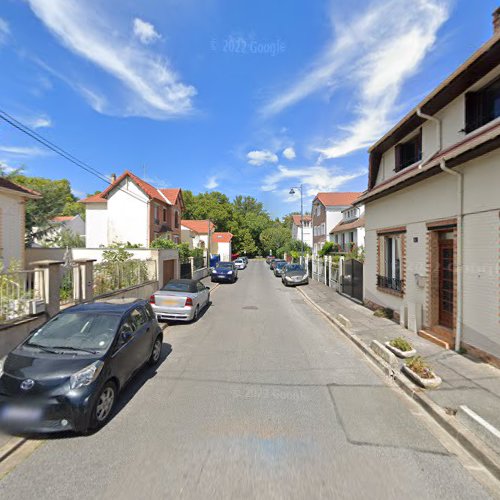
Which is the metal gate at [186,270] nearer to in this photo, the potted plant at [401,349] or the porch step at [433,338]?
the porch step at [433,338]

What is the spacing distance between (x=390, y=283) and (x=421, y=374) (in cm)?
565

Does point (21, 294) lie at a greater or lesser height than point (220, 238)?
lesser

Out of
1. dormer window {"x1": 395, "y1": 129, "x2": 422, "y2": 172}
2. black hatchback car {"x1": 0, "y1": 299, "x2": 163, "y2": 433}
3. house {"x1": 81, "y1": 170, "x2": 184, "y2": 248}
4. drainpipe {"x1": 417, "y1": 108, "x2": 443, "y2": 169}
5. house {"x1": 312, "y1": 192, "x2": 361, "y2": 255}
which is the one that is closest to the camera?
black hatchback car {"x1": 0, "y1": 299, "x2": 163, "y2": 433}

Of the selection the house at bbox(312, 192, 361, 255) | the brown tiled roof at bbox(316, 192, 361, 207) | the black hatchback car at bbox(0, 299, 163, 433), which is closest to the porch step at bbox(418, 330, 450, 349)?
the black hatchback car at bbox(0, 299, 163, 433)

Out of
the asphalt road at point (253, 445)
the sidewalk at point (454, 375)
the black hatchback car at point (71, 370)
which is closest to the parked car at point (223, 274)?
the sidewalk at point (454, 375)

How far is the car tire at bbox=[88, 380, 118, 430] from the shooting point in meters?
3.54

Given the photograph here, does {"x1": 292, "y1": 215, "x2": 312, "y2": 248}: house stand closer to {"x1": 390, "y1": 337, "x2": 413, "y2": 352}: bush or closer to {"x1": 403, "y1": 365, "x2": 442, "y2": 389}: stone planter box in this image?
{"x1": 390, "y1": 337, "x2": 413, "y2": 352}: bush

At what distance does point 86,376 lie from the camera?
11.8ft

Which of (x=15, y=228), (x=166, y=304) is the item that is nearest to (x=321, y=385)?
(x=166, y=304)

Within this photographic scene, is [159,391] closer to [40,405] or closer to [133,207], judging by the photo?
[40,405]

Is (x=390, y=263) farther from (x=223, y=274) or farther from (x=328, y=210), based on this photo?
(x=328, y=210)

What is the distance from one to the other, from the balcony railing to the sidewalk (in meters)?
1.21

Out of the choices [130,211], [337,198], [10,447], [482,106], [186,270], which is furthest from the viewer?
[337,198]

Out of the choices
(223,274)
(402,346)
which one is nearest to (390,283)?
(402,346)
